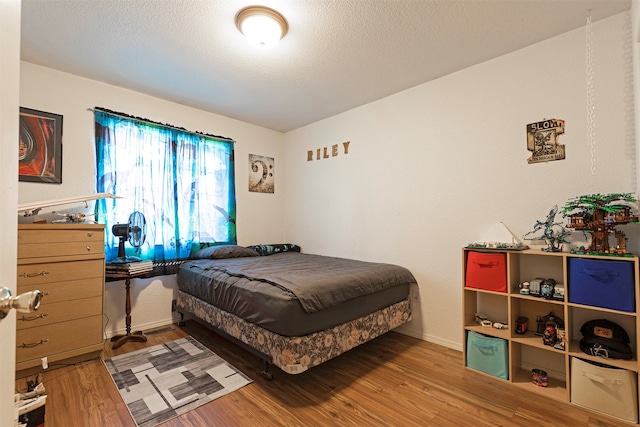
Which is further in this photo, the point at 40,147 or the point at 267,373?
the point at 40,147

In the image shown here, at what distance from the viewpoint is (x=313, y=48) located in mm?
2385

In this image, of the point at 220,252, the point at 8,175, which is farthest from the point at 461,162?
the point at 8,175

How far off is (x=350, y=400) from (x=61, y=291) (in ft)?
7.74

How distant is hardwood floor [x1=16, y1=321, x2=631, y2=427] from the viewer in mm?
1722

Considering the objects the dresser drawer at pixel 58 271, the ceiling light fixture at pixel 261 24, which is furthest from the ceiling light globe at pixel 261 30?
the dresser drawer at pixel 58 271

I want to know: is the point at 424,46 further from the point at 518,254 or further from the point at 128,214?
the point at 128,214

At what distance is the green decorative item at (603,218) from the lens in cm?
179

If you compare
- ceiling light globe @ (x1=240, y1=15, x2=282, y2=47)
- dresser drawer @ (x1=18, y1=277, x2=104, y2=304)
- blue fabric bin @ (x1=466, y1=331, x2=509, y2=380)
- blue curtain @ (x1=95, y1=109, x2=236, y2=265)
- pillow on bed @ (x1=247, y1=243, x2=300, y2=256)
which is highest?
ceiling light globe @ (x1=240, y1=15, x2=282, y2=47)

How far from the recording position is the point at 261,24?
200cm

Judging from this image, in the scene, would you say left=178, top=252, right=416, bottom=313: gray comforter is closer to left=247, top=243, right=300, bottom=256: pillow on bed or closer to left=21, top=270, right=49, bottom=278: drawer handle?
left=247, top=243, right=300, bottom=256: pillow on bed

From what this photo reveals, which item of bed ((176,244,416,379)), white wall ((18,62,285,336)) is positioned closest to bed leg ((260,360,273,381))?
bed ((176,244,416,379))

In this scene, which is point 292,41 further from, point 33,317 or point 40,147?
point 33,317

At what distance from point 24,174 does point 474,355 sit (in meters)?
4.12

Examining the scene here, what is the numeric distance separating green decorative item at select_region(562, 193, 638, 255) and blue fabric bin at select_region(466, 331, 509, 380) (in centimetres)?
91
